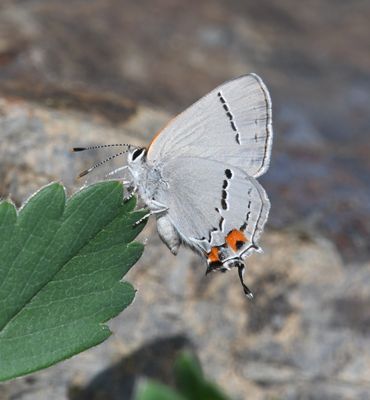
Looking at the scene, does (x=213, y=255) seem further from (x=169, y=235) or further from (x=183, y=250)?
(x=183, y=250)

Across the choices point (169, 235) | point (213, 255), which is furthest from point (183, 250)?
point (213, 255)

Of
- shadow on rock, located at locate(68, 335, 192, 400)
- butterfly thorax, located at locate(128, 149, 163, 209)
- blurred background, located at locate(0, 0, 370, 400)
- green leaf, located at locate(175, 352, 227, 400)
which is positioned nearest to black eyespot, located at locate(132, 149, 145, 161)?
butterfly thorax, located at locate(128, 149, 163, 209)

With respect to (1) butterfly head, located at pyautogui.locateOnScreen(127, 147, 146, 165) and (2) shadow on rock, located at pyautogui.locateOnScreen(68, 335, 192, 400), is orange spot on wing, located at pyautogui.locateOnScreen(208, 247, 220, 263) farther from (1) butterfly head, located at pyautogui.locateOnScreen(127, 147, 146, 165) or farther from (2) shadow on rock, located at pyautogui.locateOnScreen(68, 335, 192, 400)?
(2) shadow on rock, located at pyautogui.locateOnScreen(68, 335, 192, 400)

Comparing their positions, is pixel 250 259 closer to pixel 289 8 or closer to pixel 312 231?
pixel 312 231

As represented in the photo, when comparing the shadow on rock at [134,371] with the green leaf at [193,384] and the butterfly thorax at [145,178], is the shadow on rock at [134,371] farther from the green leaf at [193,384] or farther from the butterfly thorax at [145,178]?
the butterfly thorax at [145,178]

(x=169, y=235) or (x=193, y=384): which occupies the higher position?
(x=169, y=235)

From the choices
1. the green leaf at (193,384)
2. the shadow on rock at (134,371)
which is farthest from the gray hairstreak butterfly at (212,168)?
the shadow on rock at (134,371)
